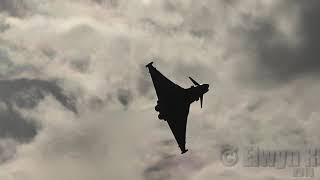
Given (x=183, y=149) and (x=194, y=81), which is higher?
(x=194, y=81)

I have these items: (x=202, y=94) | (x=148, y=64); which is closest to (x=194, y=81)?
(x=202, y=94)

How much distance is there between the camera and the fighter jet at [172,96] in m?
104

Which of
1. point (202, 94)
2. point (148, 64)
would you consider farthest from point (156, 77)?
point (202, 94)

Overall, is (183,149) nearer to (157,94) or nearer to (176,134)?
(176,134)

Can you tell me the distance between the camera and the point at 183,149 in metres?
111

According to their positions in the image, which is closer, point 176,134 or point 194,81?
point 194,81

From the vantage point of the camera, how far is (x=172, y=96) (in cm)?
10688

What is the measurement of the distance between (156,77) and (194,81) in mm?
7762

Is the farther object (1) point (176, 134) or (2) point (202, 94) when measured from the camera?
(1) point (176, 134)

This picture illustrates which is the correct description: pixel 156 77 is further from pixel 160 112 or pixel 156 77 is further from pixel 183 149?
pixel 183 149

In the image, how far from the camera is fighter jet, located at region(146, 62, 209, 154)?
4112 inches

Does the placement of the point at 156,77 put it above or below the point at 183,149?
above

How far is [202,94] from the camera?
103938 millimetres

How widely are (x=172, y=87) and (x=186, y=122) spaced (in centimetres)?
963
